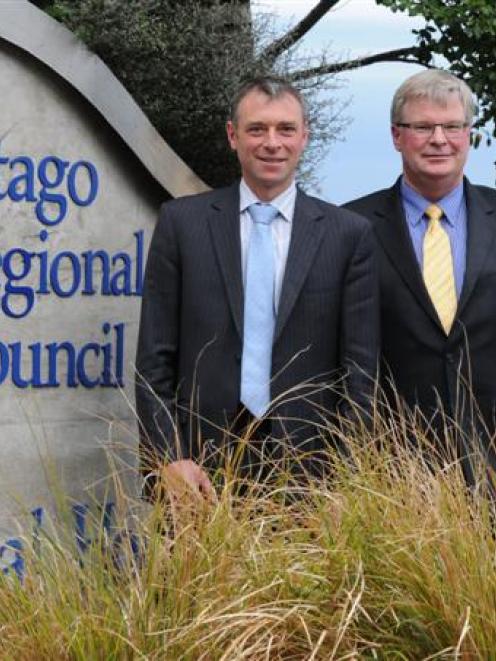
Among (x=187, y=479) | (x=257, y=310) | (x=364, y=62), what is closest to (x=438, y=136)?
(x=257, y=310)

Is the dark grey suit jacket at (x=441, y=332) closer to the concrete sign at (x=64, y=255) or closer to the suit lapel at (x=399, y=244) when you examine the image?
the suit lapel at (x=399, y=244)

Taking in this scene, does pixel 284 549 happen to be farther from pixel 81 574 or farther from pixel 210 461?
pixel 210 461

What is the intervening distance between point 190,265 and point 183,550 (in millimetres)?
1075

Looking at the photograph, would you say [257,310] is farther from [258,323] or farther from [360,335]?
[360,335]

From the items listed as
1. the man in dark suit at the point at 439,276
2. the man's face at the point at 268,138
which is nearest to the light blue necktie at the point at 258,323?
the man's face at the point at 268,138

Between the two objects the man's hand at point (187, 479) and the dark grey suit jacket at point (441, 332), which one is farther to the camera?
the dark grey suit jacket at point (441, 332)

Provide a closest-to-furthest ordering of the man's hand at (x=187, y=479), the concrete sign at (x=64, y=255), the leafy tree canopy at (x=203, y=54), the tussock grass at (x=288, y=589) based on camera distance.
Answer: the tussock grass at (x=288, y=589) → the man's hand at (x=187, y=479) → the concrete sign at (x=64, y=255) → the leafy tree canopy at (x=203, y=54)

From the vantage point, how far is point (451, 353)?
15.5ft

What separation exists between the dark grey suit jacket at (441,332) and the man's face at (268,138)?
405 millimetres

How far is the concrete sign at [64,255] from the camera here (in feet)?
18.2

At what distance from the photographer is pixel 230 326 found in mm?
4664

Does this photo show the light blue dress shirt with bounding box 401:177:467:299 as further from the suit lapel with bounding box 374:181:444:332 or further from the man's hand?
the man's hand

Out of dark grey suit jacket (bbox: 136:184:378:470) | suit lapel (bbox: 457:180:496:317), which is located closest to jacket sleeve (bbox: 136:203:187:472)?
dark grey suit jacket (bbox: 136:184:378:470)

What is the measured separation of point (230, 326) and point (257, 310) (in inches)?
4.0
